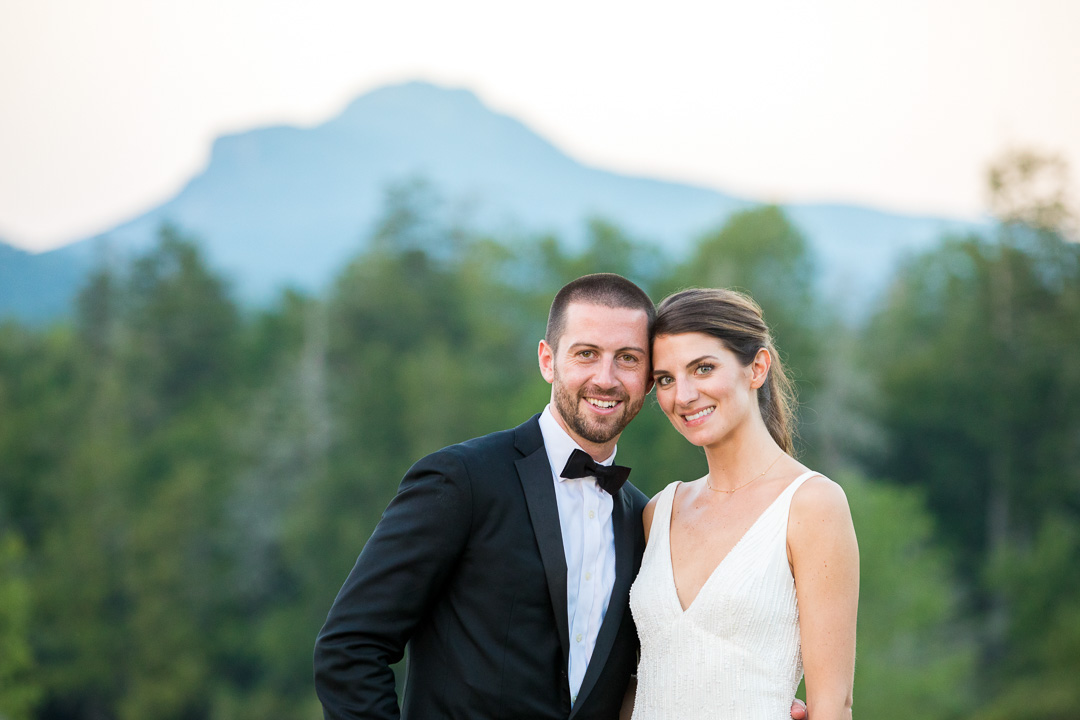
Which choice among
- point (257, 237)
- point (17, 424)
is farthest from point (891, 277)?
point (257, 237)

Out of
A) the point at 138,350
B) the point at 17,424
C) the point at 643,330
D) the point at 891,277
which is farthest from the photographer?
the point at 891,277

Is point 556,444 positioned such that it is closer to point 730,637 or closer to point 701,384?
point 701,384

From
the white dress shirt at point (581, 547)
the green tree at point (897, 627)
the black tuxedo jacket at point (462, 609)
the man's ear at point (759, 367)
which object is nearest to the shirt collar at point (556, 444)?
the white dress shirt at point (581, 547)

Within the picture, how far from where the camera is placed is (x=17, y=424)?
36.4 m

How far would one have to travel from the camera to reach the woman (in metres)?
3.43

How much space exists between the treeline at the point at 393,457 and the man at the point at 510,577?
2460 centimetres

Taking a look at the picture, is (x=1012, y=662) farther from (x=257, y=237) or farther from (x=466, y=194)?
(x=257, y=237)

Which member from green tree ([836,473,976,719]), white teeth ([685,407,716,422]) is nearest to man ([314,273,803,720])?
white teeth ([685,407,716,422])

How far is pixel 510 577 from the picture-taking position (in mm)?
3369

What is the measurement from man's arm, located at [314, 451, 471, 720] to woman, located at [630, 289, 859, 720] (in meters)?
Result: 0.81

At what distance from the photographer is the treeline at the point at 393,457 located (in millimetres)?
29875

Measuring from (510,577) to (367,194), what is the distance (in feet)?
496

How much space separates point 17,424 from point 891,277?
3710cm

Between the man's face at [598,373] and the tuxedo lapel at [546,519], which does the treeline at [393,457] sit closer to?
the man's face at [598,373]
